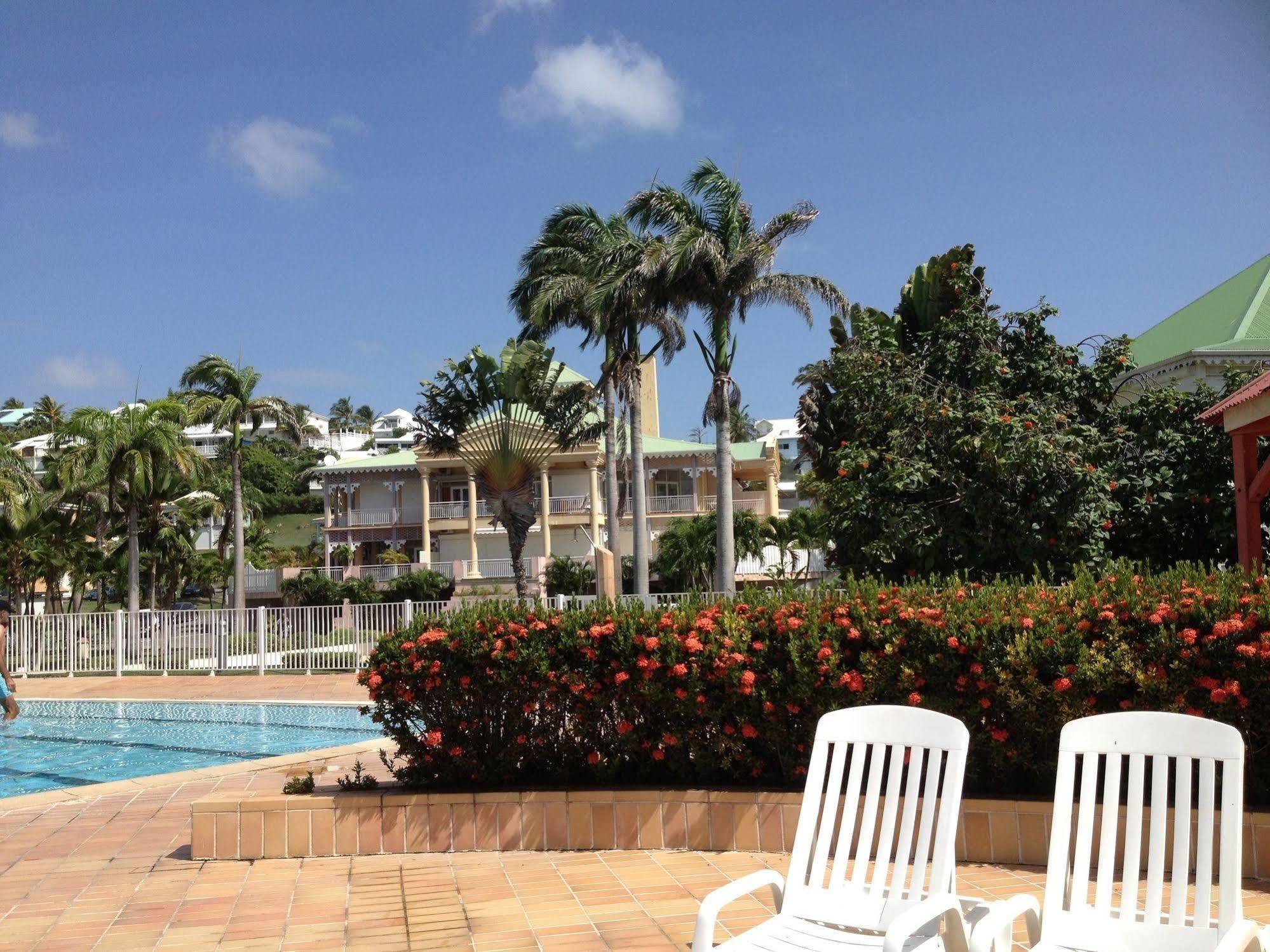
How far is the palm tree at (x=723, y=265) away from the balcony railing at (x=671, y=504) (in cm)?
2107

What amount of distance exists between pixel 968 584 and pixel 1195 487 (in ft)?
31.8

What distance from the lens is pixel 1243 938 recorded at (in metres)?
2.83

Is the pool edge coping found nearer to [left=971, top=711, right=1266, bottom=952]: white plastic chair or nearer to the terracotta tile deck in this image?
the terracotta tile deck

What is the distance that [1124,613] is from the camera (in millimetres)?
5227

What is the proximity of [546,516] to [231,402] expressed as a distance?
552 inches

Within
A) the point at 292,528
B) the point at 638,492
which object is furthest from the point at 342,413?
the point at 638,492

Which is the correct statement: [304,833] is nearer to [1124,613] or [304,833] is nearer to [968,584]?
[968,584]

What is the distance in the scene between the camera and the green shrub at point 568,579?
115 feet

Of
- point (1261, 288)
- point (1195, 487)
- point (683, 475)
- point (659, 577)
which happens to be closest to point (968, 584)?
point (1195, 487)

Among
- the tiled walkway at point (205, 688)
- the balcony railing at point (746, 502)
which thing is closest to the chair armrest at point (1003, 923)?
the tiled walkway at point (205, 688)

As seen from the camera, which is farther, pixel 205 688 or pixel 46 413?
Answer: pixel 46 413

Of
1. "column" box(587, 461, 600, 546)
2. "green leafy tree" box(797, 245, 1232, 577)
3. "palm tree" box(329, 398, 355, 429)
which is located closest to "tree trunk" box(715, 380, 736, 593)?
"green leafy tree" box(797, 245, 1232, 577)

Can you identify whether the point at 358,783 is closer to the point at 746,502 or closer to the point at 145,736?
the point at 145,736

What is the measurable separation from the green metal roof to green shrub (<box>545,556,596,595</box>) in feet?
58.3
